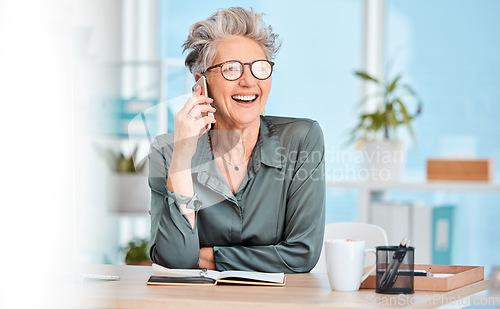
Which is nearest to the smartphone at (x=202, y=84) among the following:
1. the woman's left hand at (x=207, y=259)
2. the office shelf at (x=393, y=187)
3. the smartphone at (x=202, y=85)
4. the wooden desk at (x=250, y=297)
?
the smartphone at (x=202, y=85)

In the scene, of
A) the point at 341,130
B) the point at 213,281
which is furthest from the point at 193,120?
the point at 341,130

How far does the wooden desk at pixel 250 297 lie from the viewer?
2.91ft

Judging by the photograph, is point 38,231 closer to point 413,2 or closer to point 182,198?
point 182,198

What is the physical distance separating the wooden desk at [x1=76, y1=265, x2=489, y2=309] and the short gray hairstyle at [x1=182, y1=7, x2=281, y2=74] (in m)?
0.56

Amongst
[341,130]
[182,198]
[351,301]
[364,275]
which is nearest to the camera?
[351,301]

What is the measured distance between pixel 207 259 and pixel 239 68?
425mm

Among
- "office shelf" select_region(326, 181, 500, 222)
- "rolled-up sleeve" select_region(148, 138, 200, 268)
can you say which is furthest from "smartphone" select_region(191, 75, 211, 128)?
"office shelf" select_region(326, 181, 500, 222)

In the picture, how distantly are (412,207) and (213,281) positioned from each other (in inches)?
67.0

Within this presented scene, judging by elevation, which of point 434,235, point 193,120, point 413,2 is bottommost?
point 434,235

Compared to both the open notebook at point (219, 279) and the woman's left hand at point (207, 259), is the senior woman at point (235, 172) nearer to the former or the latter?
the woman's left hand at point (207, 259)

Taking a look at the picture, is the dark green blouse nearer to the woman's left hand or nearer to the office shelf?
the woman's left hand

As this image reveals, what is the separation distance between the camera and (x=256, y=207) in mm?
1426

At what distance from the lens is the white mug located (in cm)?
100

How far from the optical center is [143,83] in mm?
3207
